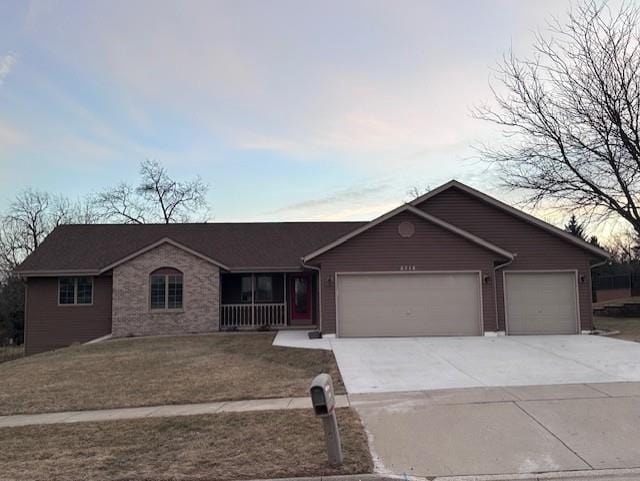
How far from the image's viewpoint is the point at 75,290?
20.8m

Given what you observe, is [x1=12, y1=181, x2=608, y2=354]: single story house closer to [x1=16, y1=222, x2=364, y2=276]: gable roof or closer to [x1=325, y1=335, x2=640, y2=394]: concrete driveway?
[x1=16, y1=222, x2=364, y2=276]: gable roof

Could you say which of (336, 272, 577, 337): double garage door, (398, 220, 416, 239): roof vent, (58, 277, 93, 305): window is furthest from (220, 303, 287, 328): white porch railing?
(398, 220, 416, 239): roof vent

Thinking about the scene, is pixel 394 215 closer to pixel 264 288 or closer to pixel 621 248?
pixel 264 288

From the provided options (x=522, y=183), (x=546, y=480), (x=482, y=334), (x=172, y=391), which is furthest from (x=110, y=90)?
(x=522, y=183)

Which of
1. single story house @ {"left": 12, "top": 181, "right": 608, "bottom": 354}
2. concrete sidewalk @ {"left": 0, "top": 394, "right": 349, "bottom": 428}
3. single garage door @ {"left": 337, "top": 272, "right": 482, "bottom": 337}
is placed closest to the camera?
concrete sidewalk @ {"left": 0, "top": 394, "right": 349, "bottom": 428}

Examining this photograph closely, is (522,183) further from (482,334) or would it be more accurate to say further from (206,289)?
(206,289)

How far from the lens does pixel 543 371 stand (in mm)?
10367

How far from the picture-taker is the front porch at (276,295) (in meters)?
21.4

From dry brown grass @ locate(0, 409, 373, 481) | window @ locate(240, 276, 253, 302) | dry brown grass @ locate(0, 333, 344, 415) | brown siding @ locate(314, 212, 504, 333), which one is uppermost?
brown siding @ locate(314, 212, 504, 333)

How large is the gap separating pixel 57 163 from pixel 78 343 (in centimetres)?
768

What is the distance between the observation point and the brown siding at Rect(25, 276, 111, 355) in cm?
2045

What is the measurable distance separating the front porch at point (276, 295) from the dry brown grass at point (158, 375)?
4.49 m

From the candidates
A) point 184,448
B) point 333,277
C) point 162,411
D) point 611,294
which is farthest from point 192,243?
point 611,294

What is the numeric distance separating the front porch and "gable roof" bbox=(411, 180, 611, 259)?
21.4 ft
